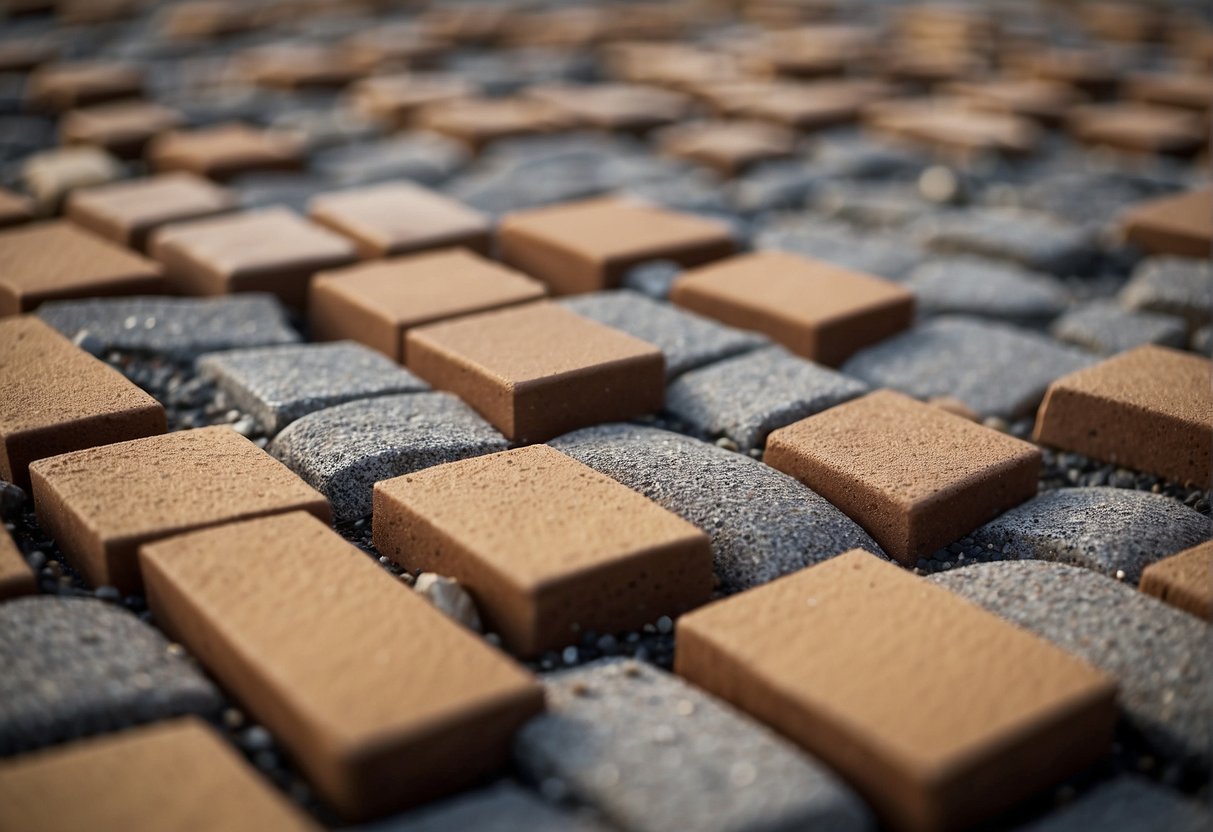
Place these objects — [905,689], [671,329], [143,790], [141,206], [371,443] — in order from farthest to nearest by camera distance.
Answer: [141,206]
[671,329]
[371,443]
[905,689]
[143,790]

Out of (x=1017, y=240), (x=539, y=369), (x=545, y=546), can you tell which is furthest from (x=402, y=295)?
(x=1017, y=240)

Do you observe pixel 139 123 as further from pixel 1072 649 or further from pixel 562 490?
pixel 1072 649

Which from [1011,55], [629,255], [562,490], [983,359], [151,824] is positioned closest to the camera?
[151,824]

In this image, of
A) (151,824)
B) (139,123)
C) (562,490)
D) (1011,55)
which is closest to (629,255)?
(562,490)

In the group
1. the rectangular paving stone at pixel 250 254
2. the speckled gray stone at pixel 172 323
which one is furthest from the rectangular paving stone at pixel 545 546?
the rectangular paving stone at pixel 250 254

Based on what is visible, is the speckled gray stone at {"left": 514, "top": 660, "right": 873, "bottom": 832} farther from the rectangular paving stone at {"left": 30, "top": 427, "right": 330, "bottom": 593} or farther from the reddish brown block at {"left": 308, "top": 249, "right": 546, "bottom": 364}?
the reddish brown block at {"left": 308, "top": 249, "right": 546, "bottom": 364}

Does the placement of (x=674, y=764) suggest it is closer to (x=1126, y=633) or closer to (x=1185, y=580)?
(x=1126, y=633)
